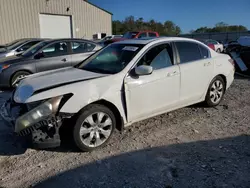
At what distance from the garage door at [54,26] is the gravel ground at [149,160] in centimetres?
2068

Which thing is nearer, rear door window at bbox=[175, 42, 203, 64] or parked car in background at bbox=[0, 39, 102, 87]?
rear door window at bbox=[175, 42, 203, 64]

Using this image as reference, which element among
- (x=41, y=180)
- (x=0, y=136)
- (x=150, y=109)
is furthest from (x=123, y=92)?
(x=0, y=136)

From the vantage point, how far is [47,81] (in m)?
3.55

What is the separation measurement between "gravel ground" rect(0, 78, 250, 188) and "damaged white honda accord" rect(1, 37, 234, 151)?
0.31 meters

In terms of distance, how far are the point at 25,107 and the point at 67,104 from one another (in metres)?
0.57

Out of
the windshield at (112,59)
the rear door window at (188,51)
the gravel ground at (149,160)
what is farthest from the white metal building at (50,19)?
the rear door window at (188,51)

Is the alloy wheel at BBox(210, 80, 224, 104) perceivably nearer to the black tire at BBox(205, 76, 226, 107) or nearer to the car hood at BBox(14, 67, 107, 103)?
the black tire at BBox(205, 76, 226, 107)

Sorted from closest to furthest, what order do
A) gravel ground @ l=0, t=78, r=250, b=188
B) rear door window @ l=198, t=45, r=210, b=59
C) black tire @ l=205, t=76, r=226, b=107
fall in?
gravel ground @ l=0, t=78, r=250, b=188 < rear door window @ l=198, t=45, r=210, b=59 < black tire @ l=205, t=76, r=226, b=107

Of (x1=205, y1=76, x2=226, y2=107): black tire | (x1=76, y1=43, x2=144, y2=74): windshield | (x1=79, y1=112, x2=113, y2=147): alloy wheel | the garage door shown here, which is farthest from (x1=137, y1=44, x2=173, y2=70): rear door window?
the garage door

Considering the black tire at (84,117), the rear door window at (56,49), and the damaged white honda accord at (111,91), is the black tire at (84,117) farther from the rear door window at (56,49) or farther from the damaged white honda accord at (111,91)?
the rear door window at (56,49)

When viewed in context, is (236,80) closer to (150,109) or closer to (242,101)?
(242,101)

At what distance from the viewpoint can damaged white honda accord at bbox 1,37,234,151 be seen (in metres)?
3.12

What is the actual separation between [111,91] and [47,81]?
97cm

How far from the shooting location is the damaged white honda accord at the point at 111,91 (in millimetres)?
3123
